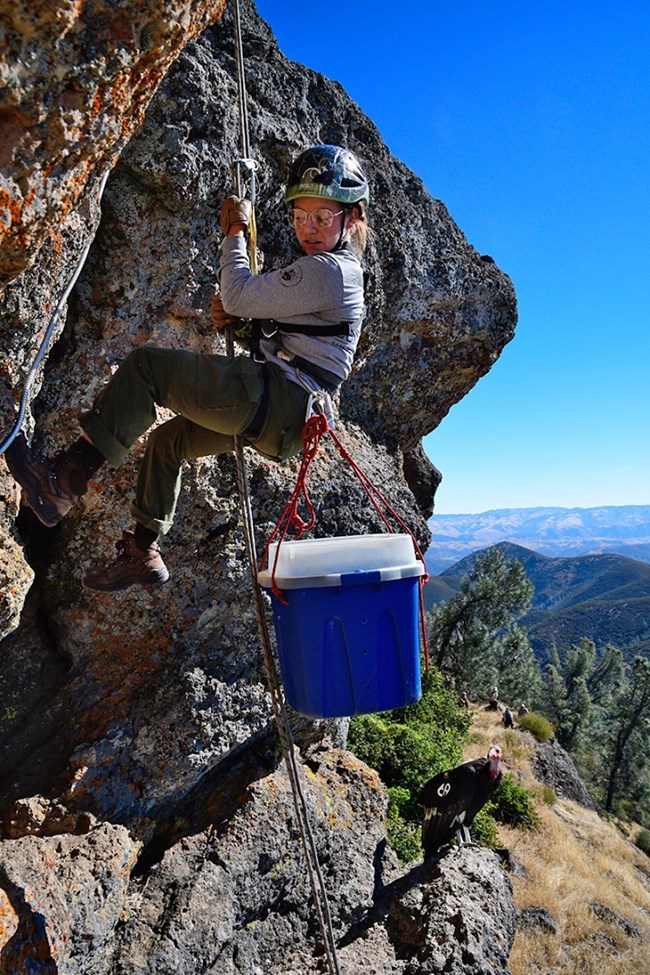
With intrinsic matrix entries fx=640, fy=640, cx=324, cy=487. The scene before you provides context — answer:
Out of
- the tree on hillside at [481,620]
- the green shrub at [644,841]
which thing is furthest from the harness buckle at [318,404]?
the green shrub at [644,841]

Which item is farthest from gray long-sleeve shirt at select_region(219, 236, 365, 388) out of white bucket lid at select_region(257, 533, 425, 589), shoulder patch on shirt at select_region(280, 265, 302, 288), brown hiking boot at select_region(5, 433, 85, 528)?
brown hiking boot at select_region(5, 433, 85, 528)

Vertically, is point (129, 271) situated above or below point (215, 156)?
below

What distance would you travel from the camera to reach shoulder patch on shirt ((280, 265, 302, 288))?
360 cm

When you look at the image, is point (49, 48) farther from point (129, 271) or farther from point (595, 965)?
point (595, 965)

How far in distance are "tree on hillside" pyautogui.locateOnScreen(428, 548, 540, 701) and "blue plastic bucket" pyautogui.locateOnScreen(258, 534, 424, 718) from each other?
96.5 ft

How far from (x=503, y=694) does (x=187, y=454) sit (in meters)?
A: 35.7

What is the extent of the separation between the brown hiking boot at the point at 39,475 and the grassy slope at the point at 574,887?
916cm

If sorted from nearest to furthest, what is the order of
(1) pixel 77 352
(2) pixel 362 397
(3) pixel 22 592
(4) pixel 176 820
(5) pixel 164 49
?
(5) pixel 164 49, (3) pixel 22 592, (1) pixel 77 352, (4) pixel 176 820, (2) pixel 362 397

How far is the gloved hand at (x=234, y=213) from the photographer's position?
3930 mm

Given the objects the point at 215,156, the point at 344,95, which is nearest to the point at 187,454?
the point at 215,156

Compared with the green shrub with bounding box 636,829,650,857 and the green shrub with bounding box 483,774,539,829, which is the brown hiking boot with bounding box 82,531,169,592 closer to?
the green shrub with bounding box 483,774,539,829

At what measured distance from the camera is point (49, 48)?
262cm

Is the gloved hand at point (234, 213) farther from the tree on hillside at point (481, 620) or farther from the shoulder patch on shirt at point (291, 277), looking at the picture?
the tree on hillside at point (481, 620)

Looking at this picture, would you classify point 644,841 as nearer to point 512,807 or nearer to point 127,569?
point 512,807
